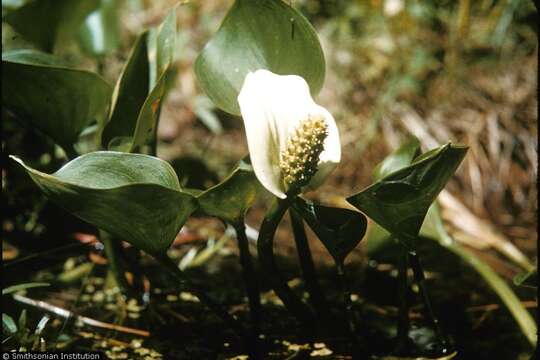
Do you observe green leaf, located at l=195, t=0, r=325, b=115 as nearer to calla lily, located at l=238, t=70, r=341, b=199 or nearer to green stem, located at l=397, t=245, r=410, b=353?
calla lily, located at l=238, t=70, r=341, b=199

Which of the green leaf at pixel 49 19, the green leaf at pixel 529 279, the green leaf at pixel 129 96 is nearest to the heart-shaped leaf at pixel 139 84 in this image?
the green leaf at pixel 129 96

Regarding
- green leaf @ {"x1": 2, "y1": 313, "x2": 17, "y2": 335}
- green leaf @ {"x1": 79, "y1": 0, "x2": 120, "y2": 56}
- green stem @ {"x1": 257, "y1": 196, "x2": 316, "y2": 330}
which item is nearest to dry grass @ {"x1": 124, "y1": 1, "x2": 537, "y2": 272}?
green leaf @ {"x1": 79, "y1": 0, "x2": 120, "y2": 56}

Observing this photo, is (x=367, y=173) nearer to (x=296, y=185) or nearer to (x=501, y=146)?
(x=501, y=146)

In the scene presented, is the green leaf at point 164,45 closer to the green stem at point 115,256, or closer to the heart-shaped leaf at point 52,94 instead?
the heart-shaped leaf at point 52,94

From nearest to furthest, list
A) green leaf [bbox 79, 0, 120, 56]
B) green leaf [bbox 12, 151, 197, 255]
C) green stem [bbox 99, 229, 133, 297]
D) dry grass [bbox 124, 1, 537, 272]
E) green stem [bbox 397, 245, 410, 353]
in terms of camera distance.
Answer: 1. green leaf [bbox 12, 151, 197, 255]
2. green stem [bbox 397, 245, 410, 353]
3. green stem [bbox 99, 229, 133, 297]
4. green leaf [bbox 79, 0, 120, 56]
5. dry grass [bbox 124, 1, 537, 272]

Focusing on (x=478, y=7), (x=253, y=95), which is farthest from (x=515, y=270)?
(x=478, y=7)

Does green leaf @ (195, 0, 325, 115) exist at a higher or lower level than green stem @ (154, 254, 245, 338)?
higher
